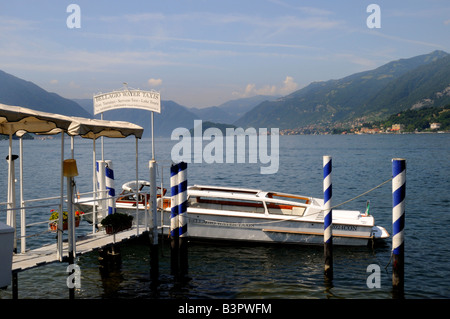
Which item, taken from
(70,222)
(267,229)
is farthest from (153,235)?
(267,229)

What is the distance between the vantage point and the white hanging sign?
51.1ft

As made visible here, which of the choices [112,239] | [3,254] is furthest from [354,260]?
[3,254]

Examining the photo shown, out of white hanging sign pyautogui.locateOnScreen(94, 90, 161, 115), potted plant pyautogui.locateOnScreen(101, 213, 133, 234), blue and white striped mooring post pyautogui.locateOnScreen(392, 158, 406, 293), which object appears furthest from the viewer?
white hanging sign pyautogui.locateOnScreen(94, 90, 161, 115)

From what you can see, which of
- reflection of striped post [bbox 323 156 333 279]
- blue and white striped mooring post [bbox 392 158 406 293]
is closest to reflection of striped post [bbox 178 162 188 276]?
reflection of striped post [bbox 323 156 333 279]

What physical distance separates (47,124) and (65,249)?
10.8 feet

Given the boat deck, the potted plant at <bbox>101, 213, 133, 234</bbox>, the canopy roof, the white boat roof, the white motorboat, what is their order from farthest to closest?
the white boat roof
the white motorboat
the potted plant at <bbox>101, 213, 133, 234</bbox>
the boat deck
the canopy roof

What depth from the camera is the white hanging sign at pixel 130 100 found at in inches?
613

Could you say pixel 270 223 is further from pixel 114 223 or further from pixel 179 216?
pixel 114 223

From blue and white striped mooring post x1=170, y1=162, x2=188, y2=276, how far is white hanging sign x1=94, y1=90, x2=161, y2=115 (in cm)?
298

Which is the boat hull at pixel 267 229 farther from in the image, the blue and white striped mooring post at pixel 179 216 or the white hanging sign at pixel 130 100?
the white hanging sign at pixel 130 100

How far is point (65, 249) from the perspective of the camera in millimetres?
11172

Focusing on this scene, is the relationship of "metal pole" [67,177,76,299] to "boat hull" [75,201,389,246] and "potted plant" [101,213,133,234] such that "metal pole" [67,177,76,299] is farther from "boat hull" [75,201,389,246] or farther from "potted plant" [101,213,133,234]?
"boat hull" [75,201,389,246]

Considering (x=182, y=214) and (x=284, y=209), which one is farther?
(x=284, y=209)
